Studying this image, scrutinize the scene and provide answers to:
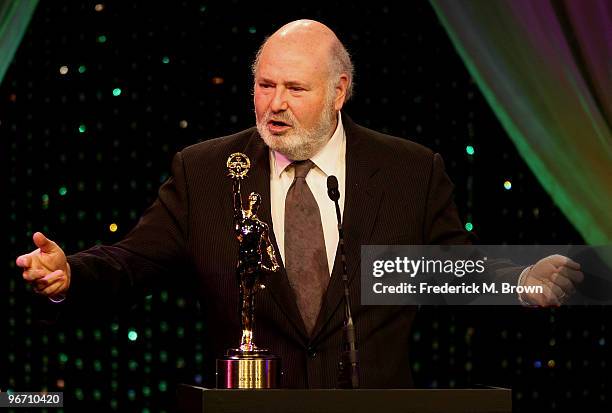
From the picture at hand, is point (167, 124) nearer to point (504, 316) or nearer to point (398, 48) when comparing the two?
point (398, 48)

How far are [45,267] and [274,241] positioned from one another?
595 millimetres

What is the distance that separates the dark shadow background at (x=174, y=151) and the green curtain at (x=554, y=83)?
0.22 feet

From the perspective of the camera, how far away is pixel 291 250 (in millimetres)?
2400

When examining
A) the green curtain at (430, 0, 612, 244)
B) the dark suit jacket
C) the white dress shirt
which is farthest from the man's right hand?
the green curtain at (430, 0, 612, 244)

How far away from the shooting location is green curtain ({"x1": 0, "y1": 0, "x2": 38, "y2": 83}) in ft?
9.53

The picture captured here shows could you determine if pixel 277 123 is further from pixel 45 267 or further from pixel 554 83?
pixel 554 83

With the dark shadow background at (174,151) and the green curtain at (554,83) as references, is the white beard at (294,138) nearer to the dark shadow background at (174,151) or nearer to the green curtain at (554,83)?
the dark shadow background at (174,151)

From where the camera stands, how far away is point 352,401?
5.59 ft

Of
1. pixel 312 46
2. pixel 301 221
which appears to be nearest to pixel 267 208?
pixel 301 221

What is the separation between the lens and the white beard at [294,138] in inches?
97.2

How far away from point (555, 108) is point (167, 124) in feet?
3.92

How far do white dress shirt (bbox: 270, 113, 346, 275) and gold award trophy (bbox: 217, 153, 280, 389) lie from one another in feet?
1.38

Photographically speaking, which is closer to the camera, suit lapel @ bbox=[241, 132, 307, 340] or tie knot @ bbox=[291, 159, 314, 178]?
suit lapel @ bbox=[241, 132, 307, 340]

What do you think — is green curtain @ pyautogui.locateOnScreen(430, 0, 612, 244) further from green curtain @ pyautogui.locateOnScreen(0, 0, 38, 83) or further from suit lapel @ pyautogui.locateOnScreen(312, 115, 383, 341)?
green curtain @ pyautogui.locateOnScreen(0, 0, 38, 83)
